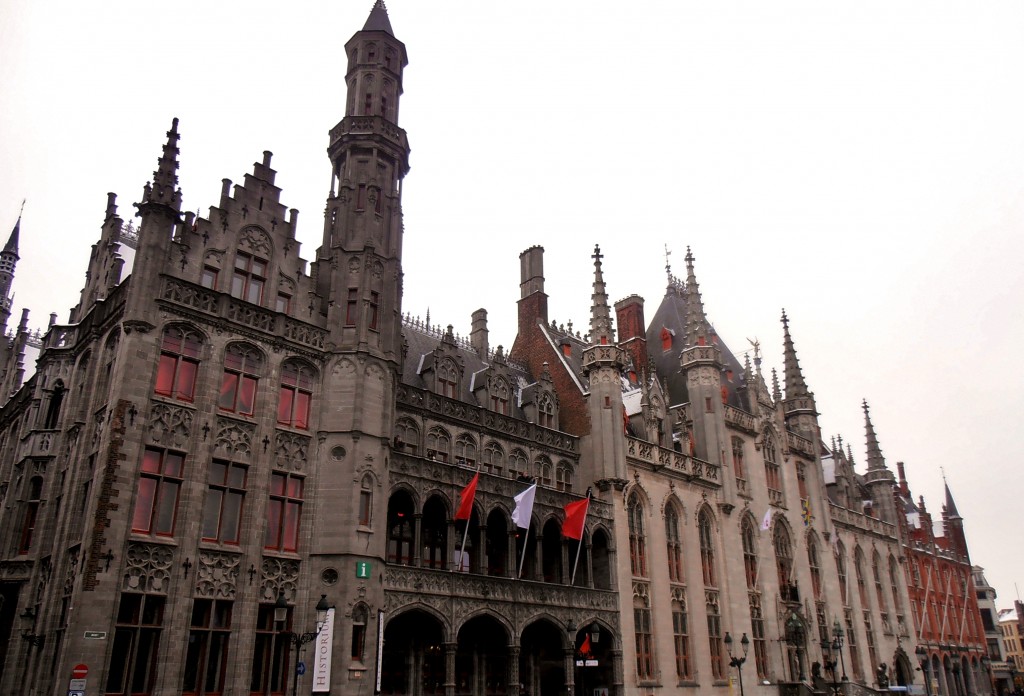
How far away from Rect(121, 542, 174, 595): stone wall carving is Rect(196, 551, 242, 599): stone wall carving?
1.03 m

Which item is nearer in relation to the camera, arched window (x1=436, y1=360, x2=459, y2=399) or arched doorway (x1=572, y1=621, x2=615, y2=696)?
arched window (x1=436, y1=360, x2=459, y2=399)

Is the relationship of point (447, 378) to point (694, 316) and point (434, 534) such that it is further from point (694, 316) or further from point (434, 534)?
point (694, 316)

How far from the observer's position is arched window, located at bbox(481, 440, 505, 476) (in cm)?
3875

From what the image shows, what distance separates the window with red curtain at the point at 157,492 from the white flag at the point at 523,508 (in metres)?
14.4

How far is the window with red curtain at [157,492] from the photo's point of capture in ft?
87.5

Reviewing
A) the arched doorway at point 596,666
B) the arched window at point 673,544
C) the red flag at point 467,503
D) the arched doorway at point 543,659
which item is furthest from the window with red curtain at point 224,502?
the arched window at point 673,544

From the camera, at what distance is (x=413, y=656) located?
1302 inches

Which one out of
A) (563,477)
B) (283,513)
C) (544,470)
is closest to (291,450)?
(283,513)

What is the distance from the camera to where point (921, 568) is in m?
75.0

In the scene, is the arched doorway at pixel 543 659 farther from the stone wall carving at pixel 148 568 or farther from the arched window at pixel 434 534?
the stone wall carving at pixel 148 568

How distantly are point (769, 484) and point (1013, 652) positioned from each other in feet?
Result: 478

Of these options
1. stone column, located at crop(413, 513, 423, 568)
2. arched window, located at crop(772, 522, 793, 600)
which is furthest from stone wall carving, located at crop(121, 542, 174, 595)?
arched window, located at crop(772, 522, 793, 600)

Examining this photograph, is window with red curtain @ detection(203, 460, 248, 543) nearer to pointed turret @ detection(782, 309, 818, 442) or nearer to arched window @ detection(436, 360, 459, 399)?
arched window @ detection(436, 360, 459, 399)

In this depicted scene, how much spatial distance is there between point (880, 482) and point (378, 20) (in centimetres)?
5685
